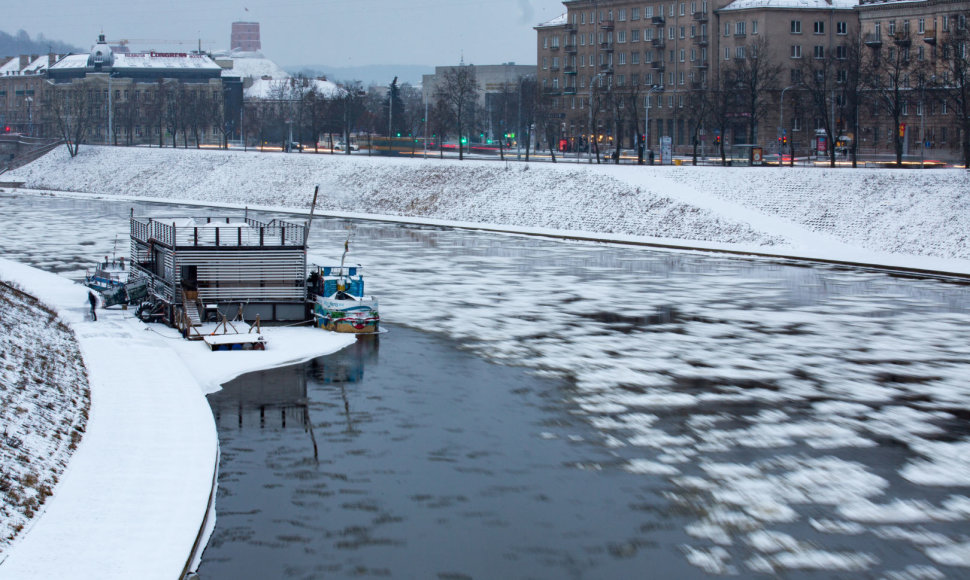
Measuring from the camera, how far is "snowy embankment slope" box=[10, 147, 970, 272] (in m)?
63.0

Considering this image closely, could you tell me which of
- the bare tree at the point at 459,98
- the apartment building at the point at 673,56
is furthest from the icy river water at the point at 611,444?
the bare tree at the point at 459,98

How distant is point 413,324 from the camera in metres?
39.9

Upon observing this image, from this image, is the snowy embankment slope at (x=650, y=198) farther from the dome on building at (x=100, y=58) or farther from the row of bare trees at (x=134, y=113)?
the dome on building at (x=100, y=58)

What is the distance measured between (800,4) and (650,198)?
186 ft

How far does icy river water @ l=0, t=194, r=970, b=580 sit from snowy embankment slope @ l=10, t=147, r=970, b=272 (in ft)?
59.2

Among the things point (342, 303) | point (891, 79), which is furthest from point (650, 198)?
point (342, 303)

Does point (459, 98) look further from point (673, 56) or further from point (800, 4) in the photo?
point (800, 4)

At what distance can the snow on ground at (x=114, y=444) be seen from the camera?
57.4ft

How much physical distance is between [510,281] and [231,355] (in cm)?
1955

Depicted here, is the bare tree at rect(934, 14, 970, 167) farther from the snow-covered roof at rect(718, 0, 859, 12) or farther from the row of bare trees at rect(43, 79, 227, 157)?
the row of bare trees at rect(43, 79, 227, 157)

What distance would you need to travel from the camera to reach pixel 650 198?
76688mm

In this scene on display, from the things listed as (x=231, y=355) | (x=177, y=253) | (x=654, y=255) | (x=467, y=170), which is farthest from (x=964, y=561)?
(x=467, y=170)

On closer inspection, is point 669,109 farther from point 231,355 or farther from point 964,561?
point 964,561

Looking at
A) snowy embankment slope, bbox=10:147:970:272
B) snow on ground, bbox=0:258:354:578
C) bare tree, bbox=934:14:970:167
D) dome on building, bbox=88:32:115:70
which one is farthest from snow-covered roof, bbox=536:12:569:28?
snow on ground, bbox=0:258:354:578
